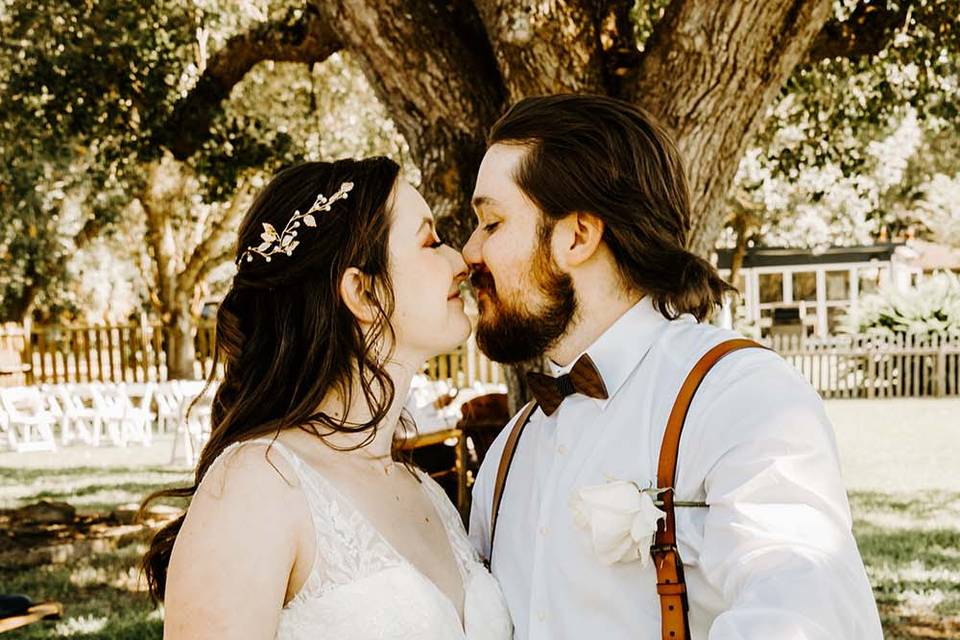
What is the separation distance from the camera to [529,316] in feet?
8.89

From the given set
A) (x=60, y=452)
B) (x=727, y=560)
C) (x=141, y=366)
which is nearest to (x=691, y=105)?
(x=727, y=560)

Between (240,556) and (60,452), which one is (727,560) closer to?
(240,556)

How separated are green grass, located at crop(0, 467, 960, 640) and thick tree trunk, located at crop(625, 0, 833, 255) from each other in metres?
3.13

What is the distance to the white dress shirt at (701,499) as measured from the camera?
76.5 inches

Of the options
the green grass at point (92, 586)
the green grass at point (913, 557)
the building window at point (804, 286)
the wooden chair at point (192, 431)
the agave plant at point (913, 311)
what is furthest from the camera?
the building window at point (804, 286)

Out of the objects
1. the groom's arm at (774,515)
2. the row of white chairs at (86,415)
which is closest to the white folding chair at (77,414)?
the row of white chairs at (86,415)

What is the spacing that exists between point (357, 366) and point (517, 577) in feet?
2.17

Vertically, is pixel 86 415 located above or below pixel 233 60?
below

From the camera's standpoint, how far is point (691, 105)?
4.62m

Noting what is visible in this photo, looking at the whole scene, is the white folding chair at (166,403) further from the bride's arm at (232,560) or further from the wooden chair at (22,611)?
the bride's arm at (232,560)

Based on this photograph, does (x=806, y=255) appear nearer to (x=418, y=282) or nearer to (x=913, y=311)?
(x=913, y=311)

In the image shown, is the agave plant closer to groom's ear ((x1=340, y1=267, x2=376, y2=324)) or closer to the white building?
the white building

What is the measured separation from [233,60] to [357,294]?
219 inches

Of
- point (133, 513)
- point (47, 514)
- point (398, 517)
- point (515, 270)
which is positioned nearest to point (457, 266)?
point (515, 270)
